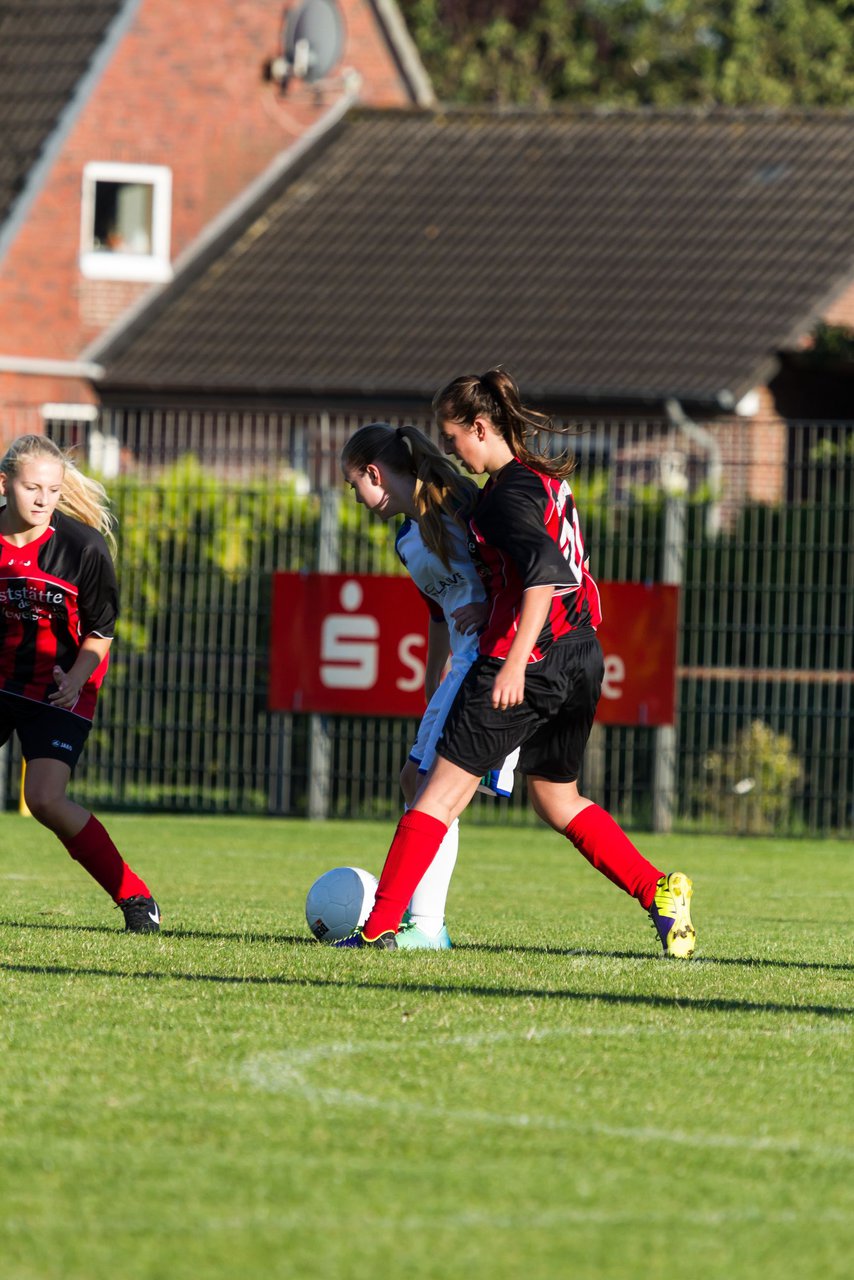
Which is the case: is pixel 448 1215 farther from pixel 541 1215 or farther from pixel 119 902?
pixel 119 902

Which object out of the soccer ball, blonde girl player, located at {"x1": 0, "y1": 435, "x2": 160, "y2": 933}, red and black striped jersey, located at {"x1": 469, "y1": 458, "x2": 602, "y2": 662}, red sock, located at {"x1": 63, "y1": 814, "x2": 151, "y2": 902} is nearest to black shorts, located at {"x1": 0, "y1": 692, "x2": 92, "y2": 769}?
blonde girl player, located at {"x1": 0, "y1": 435, "x2": 160, "y2": 933}

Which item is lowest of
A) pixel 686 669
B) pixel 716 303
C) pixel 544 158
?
pixel 686 669

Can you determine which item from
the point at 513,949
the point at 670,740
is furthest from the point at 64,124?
the point at 513,949

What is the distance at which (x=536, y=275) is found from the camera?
26781 millimetres

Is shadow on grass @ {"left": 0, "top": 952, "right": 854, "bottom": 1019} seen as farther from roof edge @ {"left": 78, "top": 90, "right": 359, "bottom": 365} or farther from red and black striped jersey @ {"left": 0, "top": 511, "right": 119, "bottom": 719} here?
roof edge @ {"left": 78, "top": 90, "right": 359, "bottom": 365}

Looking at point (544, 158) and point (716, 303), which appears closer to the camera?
point (716, 303)

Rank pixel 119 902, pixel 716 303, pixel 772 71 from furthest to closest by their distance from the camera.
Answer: pixel 772 71 < pixel 716 303 < pixel 119 902

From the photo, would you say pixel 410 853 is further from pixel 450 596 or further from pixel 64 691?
pixel 64 691

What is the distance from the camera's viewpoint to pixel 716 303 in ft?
83.9

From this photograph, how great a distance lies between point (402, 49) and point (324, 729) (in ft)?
58.2

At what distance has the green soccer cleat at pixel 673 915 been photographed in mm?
7230

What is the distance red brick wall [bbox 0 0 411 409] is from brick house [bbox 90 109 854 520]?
1.58 ft

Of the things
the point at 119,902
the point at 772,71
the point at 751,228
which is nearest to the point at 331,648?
the point at 119,902

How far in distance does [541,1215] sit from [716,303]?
2265cm
